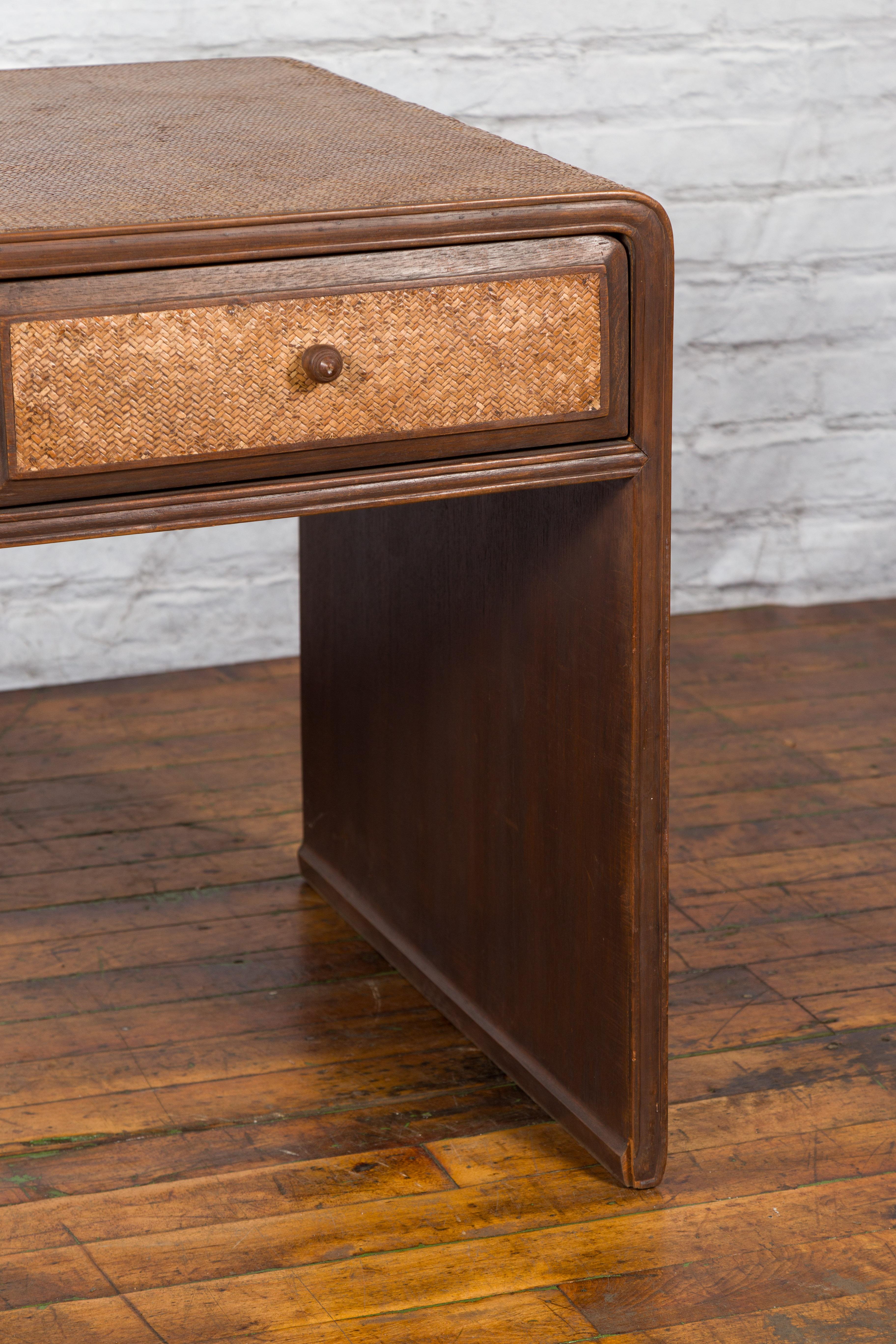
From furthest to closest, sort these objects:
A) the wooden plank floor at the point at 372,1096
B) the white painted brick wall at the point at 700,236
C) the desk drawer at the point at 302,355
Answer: the white painted brick wall at the point at 700,236
the wooden plank floor at the point at 372,1096
the desk drawer at the point at 302,355

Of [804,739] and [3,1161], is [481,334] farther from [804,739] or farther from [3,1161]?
[804,739]

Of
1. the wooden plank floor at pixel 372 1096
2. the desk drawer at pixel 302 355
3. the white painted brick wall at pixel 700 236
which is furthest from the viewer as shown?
the white painted brick wall at pixel 700 236

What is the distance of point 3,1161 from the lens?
1367 millimetres

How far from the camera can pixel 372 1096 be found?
1.46m

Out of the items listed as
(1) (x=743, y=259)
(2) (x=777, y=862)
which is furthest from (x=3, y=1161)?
(1) (x=743, y=259)

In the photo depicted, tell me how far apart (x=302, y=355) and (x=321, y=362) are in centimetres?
1

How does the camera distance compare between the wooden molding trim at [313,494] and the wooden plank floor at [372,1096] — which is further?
the wooden plank floor at [372,1096]

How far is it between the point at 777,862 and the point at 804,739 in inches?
14.0

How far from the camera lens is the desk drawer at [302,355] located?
3.39 feet

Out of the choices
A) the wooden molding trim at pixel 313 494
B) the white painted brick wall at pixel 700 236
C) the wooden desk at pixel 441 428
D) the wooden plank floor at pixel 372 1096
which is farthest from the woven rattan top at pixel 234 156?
the white painted brick wall at pixel 700 236

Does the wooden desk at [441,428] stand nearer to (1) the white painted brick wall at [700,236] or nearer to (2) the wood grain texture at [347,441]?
(2) the wood grain texture at [347,441]

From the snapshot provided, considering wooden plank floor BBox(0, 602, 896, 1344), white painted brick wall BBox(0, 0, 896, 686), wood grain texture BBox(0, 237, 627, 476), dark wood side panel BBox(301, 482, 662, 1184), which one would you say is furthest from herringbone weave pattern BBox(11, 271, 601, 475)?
white painted brick wall BBox(0, 0, 896, 686)

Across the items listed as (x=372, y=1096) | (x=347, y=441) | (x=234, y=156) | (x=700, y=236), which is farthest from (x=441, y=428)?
(x=700, y=236)

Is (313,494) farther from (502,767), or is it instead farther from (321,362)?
(502,767)
